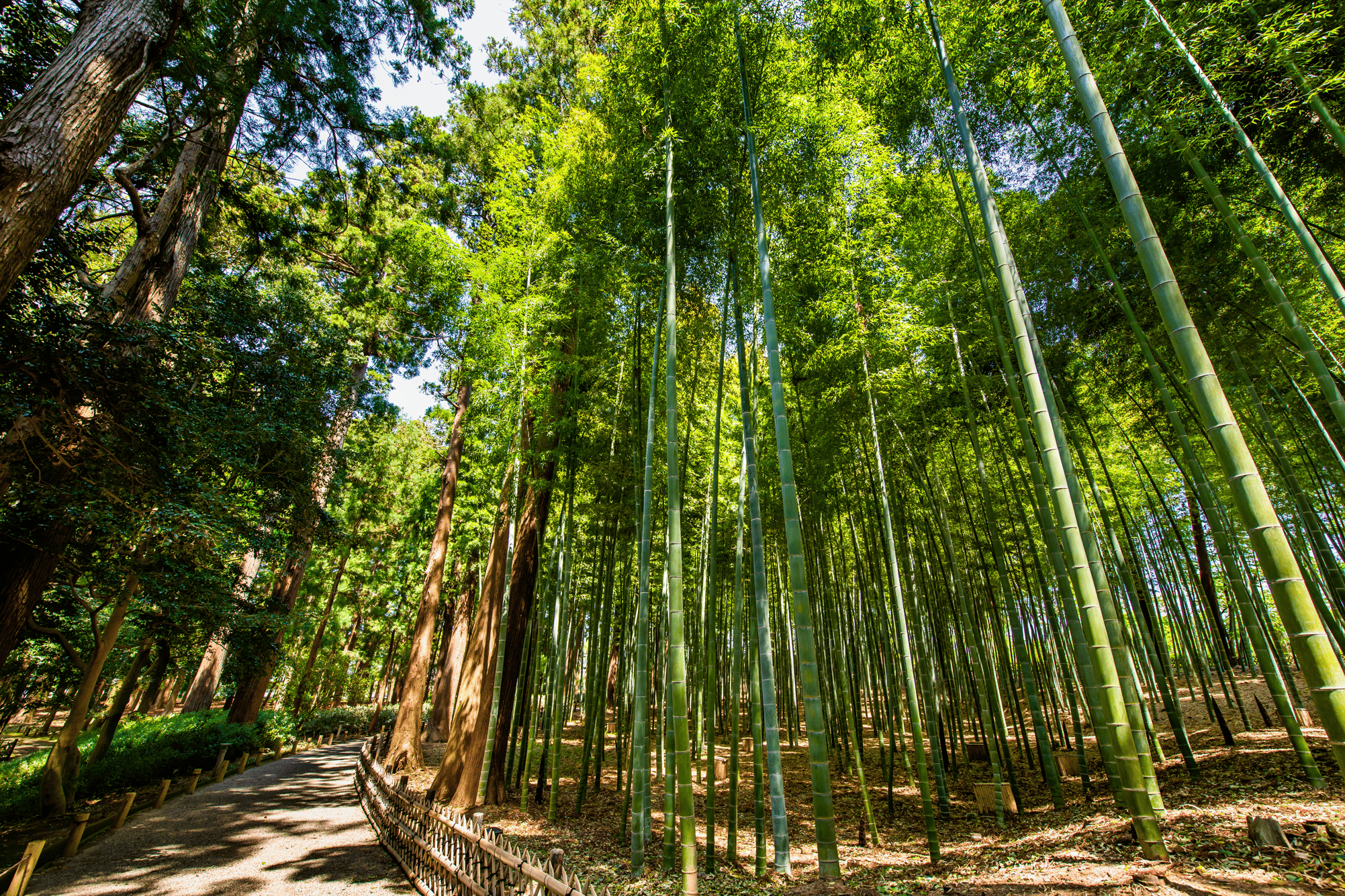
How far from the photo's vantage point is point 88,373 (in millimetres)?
3289

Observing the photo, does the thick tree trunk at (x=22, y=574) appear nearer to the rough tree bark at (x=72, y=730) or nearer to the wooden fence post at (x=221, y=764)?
the rough tree bark at (x=72, y=730)

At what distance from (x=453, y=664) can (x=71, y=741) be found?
13.5ft

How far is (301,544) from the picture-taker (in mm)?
5895

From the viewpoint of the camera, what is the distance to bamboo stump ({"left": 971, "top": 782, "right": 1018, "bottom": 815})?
435 cm

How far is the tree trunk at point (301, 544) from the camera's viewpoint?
6.07 m

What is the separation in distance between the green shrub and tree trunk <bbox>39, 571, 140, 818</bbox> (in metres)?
0.14

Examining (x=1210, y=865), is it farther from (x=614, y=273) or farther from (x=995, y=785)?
(x=614, y=273)

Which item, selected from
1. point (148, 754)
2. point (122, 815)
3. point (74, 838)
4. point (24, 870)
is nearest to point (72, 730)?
point (122, 815)

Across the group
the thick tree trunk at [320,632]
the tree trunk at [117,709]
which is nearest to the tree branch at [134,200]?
the tree trunk at [117,709]

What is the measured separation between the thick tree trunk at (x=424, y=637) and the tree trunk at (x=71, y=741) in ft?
9.75

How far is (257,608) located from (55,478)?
11.1ft

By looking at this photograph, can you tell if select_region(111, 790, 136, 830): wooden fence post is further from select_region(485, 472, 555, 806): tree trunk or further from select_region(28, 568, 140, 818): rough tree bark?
select_region(485, 472, 555, 806): tree trunk

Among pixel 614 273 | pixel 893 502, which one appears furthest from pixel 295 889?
pixel 893 502

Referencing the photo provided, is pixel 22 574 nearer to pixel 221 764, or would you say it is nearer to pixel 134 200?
pixel 134 200
